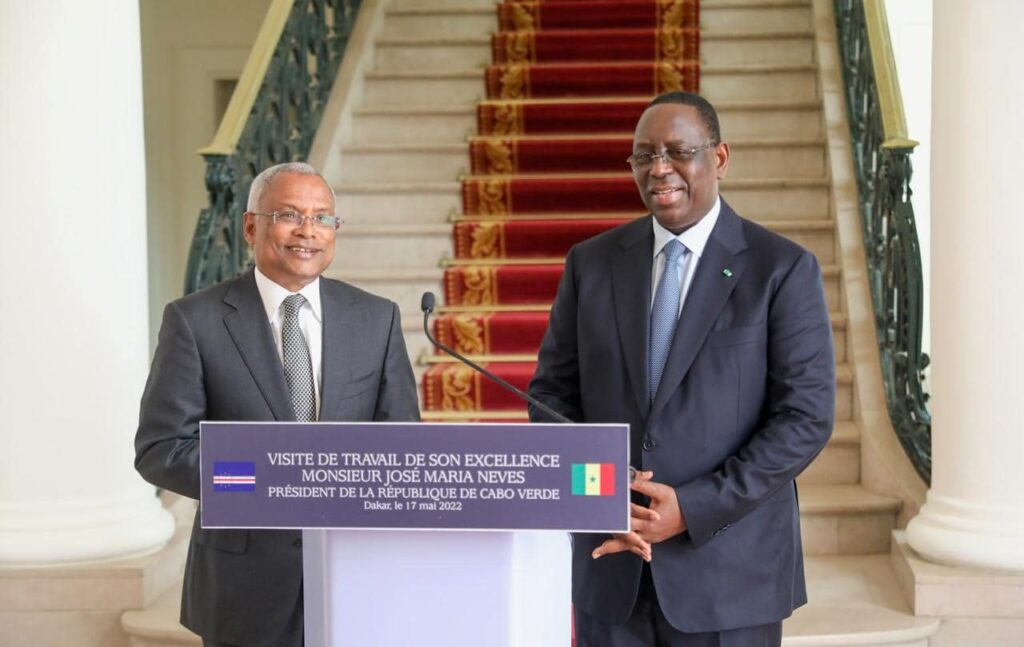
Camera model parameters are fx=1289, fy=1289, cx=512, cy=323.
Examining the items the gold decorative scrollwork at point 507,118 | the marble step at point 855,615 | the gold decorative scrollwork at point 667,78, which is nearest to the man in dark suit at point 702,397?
the marble step at point 855,615

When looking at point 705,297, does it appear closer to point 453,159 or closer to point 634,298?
point 634,298

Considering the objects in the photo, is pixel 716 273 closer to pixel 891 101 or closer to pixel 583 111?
pixel 891 101

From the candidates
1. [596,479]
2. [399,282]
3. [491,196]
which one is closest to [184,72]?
[491,196]

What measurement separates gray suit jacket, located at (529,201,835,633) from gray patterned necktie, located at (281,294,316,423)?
494 mm

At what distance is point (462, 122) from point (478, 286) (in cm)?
123

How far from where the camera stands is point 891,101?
14.8 ft

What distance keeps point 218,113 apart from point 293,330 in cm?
637

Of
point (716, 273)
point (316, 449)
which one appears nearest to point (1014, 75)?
point (716, 273)

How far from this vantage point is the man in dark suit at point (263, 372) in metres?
2.17

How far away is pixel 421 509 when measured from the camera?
67.2 inches

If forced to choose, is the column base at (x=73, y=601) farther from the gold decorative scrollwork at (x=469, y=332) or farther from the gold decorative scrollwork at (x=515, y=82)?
the gold decorative scrollwork at (x=515, y=82)

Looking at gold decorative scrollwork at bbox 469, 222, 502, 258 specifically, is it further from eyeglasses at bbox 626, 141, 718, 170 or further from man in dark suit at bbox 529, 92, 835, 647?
eyeglasses at bbox 626, 141, 718, 170

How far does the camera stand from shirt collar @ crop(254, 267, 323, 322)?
2.25 meters

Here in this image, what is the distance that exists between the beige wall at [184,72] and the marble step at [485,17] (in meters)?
1.61
